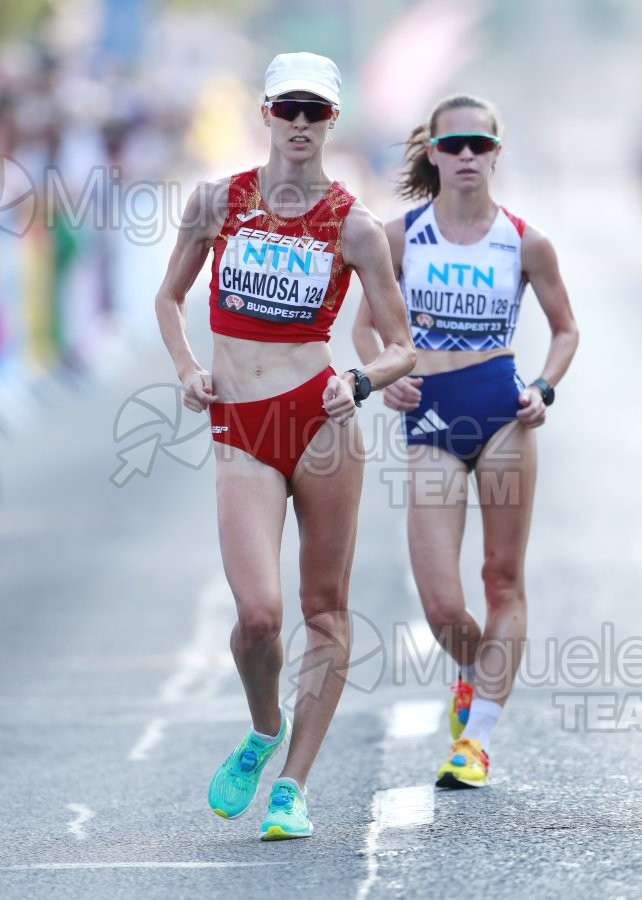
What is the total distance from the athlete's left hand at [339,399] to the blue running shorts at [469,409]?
110 centimetres

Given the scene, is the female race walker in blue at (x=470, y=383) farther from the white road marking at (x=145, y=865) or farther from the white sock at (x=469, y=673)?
the white road marking at (x=145, y=865)

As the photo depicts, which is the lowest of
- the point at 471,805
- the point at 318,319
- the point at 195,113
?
the point at 471,805

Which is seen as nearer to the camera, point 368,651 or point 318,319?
point 318,319

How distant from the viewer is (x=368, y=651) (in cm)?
850

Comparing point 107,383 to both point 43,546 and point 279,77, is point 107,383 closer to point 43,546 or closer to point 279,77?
point 43,546

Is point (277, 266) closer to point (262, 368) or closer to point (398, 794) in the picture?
point (262, 368)

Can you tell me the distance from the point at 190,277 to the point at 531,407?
1273 mm

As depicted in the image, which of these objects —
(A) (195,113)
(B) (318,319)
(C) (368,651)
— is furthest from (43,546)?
(A) (195,113)

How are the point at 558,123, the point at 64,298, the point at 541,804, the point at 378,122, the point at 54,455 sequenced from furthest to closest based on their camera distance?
the point at 558,123, the point at 378,122, the point at 64,298, the point at 54,455, the point at 541,804

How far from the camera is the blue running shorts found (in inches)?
246

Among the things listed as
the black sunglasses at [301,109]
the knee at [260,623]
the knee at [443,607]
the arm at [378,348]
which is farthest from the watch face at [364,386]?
the knee at [443,607]

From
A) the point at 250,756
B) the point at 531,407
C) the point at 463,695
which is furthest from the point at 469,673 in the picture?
the point at 250,756

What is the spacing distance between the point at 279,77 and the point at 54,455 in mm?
10085

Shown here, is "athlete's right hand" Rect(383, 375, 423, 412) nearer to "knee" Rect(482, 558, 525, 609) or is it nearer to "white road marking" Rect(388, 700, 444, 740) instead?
"knee" Rect(482, 558, 525, 609)
